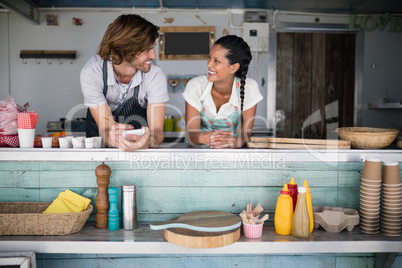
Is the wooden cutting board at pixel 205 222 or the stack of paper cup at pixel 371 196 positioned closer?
the wooden cutting board at pixel 205 222

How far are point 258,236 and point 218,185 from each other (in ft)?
1.12

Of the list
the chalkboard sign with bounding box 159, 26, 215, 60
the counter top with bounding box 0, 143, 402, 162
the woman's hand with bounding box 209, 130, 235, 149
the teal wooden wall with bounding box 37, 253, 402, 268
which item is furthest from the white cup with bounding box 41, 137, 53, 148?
the chalkboard sign with bounding box 159, 26, 215, 60

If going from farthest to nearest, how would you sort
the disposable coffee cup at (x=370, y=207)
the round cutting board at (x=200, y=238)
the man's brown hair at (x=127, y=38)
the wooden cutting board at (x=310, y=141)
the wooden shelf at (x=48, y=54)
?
the wooden shelf at (x=48, y=54) < the man's brown hair at (x=127, y=38) < the wooden cutting board at (x=310, y=141) < the disposable coffee cup at (x=370, y=207) < the round cutting board at (x=200, y=238)

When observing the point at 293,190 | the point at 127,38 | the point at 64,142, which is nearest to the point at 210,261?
the point at 293,190

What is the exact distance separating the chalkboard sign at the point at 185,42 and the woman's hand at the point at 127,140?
2913mm

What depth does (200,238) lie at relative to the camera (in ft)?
4.61

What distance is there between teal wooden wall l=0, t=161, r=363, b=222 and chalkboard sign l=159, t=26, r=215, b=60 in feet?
9.62

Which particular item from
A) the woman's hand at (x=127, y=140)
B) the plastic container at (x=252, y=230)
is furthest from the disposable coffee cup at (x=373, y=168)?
the woman's hand at (x=127, y=140)

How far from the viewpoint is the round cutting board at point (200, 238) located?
1.41m

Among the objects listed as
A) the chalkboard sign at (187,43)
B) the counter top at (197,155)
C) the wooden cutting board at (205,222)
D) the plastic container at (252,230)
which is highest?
the chalkboard sign at (187,43)

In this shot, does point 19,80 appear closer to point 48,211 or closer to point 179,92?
point 179,92

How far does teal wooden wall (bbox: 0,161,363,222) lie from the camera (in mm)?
1758

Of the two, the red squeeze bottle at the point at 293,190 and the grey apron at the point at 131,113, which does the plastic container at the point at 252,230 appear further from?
the grey apron at the point at 131,113

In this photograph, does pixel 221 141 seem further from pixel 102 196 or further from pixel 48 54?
pixel 48 54
